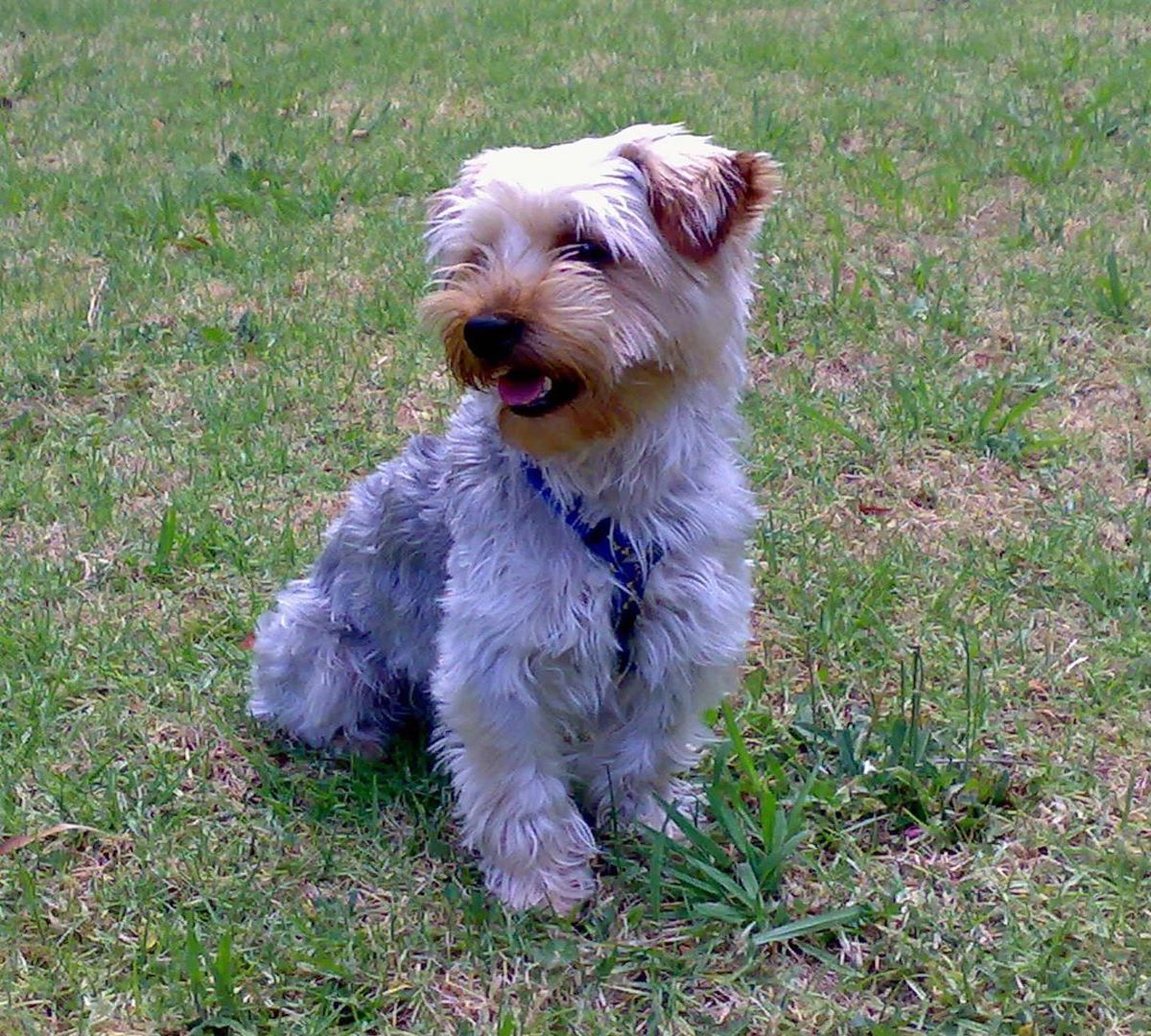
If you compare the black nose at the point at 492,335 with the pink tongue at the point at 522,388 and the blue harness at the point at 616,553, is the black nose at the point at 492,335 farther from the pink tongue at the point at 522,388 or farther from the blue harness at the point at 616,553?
the blue harness at the point at 616,553

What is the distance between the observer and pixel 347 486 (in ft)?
16.7

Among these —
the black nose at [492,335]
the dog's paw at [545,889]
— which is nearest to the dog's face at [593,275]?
the black nose at [492,335]

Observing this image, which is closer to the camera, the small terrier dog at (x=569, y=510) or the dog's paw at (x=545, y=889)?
the small terrier dog at (x=569, y=510)

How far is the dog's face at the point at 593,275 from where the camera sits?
275cm

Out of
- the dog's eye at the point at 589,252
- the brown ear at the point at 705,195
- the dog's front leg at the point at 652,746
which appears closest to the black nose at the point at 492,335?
the dog's eye at the point at 589,252

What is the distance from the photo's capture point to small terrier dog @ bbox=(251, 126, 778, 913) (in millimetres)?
2809

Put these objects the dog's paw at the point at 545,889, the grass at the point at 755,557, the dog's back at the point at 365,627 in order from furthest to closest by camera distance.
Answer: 1. the dog's back at the point at 365,627
2. the dog's paw at the point at 545,889
3. the grass at the point at 755,557

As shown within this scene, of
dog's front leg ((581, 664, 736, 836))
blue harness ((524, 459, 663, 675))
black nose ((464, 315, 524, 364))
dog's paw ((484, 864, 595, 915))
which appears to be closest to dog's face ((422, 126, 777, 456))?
black nose ((464, 315, 524, 364))

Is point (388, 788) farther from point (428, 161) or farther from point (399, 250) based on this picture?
point (428, 161)

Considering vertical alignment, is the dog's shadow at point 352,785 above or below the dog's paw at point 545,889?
below

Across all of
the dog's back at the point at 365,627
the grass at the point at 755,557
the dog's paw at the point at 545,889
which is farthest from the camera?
the dog's back at the point at 365,627

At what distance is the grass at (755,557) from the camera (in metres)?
3.04

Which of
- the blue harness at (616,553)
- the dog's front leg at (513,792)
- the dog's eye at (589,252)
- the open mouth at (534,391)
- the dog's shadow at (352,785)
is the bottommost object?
the dog's shadow at (352,785)

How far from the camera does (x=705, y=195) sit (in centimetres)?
281
